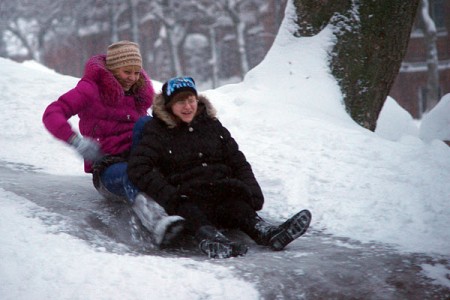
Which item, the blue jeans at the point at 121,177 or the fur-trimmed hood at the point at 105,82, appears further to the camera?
the fur-trimmed hood at the point at 105,82

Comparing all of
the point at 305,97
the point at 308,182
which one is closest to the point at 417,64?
the point at 305,97

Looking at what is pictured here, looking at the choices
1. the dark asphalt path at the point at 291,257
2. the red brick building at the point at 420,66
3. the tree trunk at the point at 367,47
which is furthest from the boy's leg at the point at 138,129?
the red brick building at the point at 420,66

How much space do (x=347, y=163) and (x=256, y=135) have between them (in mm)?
1086

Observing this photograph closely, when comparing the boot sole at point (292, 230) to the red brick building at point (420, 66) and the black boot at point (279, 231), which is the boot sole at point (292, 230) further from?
the red brick building at point (420, 66)

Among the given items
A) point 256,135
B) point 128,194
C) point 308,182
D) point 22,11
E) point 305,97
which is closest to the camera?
A: point 128,194

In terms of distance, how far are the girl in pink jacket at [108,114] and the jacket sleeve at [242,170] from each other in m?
0.59

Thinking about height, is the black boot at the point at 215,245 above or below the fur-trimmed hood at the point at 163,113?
below

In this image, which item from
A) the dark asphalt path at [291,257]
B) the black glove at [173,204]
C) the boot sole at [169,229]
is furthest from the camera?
the black glove at [173,204]

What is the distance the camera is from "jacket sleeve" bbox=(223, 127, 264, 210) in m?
4.11

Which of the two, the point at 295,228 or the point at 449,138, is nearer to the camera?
the point at 295,228

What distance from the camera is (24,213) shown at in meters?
3.72

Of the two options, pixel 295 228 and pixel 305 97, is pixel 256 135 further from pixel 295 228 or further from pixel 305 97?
pixel 295 228

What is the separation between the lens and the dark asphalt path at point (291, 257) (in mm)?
3113

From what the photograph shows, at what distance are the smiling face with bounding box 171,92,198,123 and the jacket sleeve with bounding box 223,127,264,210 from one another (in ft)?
1.01
